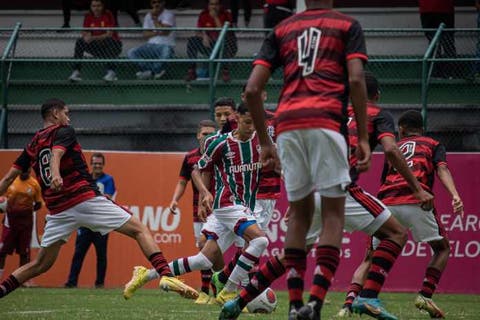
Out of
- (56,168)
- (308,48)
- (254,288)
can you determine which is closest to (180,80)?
(56,168)

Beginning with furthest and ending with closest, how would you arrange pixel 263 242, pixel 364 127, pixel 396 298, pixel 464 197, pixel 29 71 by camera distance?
pixel 29 71 → pixel 464 197 → pixel 396 298 → pixel 263 242 → pixel 364 127

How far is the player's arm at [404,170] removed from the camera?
9.60 m

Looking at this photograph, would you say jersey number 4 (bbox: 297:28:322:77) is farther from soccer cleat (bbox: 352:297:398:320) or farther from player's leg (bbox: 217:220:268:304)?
player's leg (bbox: 217:220:268:304)

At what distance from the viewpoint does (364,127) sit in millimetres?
8023

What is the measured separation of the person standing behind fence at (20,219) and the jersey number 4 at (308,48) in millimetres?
10999

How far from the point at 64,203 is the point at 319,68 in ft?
16.3

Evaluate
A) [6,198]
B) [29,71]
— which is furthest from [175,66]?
[6,198]

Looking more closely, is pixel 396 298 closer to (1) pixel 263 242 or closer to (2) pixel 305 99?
(1) pixel 263 242

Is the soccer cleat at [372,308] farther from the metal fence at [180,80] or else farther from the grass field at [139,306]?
the metal fence at [180,80]

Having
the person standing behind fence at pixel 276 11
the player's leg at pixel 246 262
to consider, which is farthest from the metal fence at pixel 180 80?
the player's leg at pixel 246 262

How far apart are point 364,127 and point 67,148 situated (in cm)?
485

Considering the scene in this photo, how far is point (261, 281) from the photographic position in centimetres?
934

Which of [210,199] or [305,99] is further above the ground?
[305,99]

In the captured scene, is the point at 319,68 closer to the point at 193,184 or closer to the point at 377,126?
the point at 377,126
